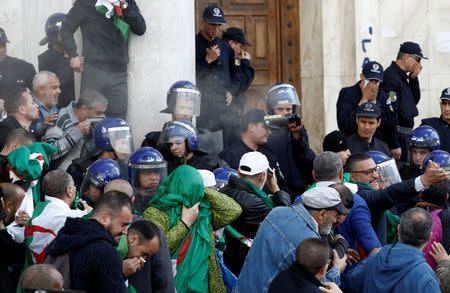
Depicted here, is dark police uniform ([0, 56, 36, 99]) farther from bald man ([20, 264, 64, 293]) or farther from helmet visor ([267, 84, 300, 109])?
bald man ([20, 264, 64, 293])

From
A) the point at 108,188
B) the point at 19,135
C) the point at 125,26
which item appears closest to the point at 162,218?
the point at 108,188

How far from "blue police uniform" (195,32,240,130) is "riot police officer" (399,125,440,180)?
7.09 feet

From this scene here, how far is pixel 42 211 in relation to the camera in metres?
7.14

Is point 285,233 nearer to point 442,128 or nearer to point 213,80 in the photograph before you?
point 213,80

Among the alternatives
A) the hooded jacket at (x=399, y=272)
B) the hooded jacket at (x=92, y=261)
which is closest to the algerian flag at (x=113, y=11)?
the hooded jacket at (x=399, y=272)

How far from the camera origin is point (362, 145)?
10.6 metres

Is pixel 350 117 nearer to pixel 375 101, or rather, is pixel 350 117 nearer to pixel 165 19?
pixel 375 101

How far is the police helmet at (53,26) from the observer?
10633 millimetres

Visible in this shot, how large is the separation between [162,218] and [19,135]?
73.6 inches

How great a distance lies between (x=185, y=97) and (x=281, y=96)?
107cm

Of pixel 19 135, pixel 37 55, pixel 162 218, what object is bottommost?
pixel 162 218

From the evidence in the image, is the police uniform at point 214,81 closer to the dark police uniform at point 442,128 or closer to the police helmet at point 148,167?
the dark police uniform at point 442,128

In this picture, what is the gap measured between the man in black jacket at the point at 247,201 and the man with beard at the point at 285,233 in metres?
1.18

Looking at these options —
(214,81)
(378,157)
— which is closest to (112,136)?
(214,81)
